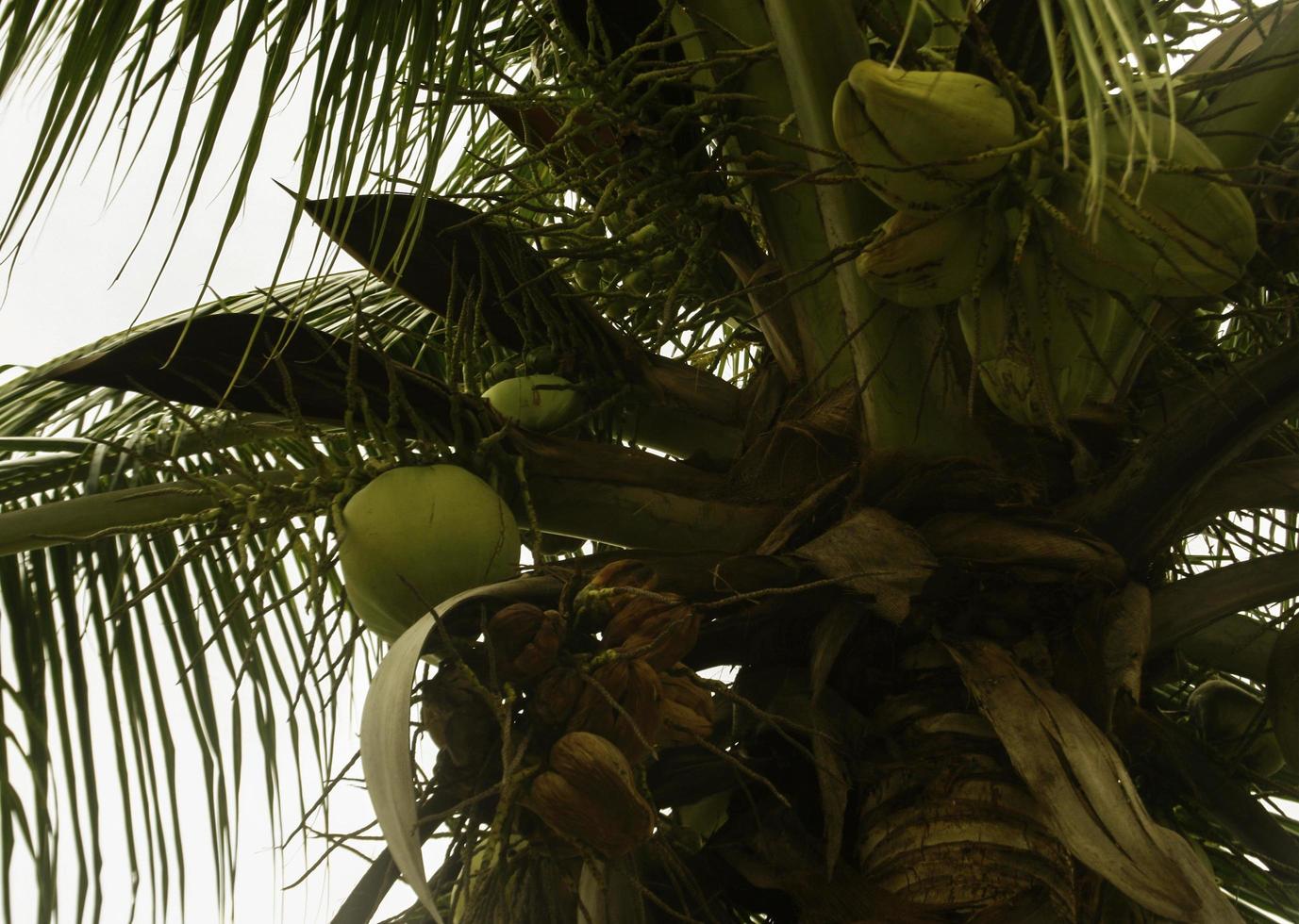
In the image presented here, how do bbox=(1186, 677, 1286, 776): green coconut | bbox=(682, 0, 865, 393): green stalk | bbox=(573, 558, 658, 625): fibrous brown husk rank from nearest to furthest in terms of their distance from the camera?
bbox=(573, 558, 658, 625): fibrous brown husk, bbox=(682, 0, 865, 393): green stalk, bbox=(1186, 677, 1286, 776): green coconut

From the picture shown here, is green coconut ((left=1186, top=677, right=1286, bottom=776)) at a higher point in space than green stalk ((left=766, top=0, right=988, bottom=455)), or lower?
lower

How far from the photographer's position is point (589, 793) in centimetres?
112

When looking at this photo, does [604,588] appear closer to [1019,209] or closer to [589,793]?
[589,793]

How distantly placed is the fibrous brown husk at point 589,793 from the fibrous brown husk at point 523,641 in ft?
0.22

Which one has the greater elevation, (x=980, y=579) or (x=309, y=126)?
(x=309, y=126)

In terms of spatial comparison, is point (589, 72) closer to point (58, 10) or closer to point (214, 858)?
point (58, 10)

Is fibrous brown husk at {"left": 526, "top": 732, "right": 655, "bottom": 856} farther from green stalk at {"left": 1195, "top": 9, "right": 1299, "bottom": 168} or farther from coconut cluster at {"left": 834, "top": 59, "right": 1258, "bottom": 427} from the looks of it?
green stalk at {"left": 1195, "top": 9, "right": 1299, "bottom": 168}

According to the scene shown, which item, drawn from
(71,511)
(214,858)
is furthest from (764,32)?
(214,858)

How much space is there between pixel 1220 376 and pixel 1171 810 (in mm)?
534

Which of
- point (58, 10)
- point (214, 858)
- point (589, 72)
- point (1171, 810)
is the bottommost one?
point (1171, 810)

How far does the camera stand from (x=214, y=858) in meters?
1.86

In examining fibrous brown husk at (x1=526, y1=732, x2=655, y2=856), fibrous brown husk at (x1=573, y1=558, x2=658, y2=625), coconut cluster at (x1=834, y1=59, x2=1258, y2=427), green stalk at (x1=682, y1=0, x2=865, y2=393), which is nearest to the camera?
coconut cluster at (x1=834, y1=59, x2=1258, y2=427)

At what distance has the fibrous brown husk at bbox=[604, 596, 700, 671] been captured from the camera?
3.92 ft

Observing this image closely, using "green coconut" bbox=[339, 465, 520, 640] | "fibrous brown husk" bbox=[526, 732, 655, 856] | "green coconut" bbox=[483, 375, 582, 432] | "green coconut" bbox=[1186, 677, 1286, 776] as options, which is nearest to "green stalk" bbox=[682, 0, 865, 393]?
"green coconut" bbox=[483, 375, 582, 432]
